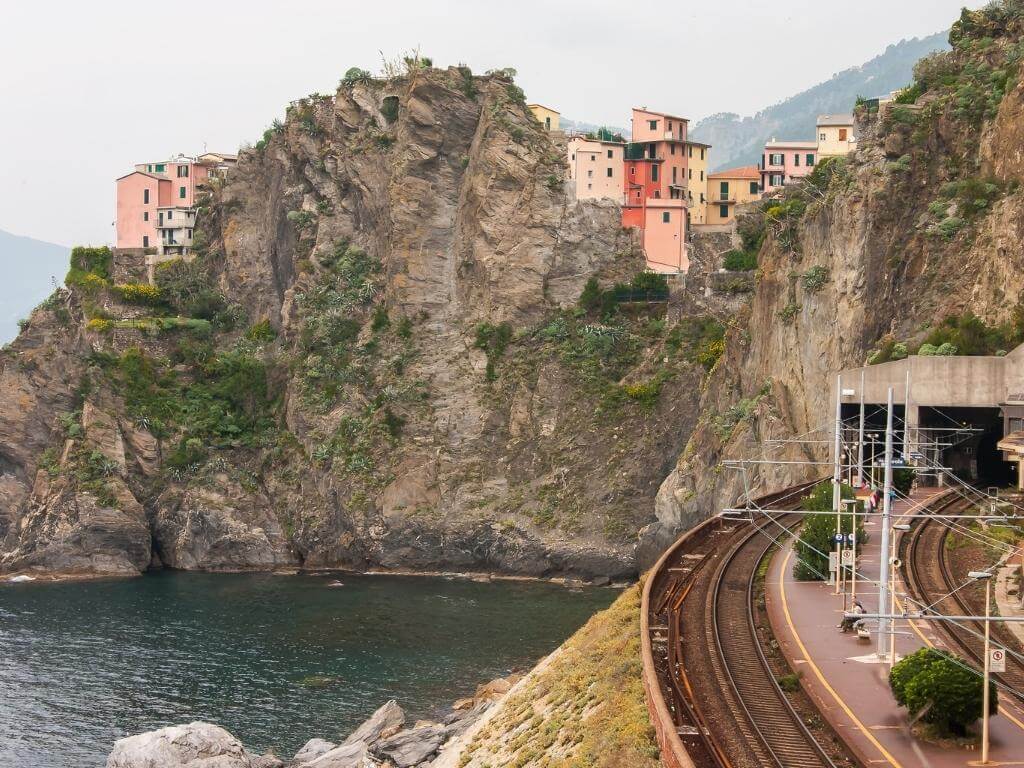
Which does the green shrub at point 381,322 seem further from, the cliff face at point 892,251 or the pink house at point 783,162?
the pink house at point 783,162

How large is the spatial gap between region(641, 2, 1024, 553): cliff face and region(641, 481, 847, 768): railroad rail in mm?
26820

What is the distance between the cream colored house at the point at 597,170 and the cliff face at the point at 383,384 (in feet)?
8.01

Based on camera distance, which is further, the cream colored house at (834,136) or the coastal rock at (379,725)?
the cream colored house at (834,136)

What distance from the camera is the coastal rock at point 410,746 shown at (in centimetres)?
5222

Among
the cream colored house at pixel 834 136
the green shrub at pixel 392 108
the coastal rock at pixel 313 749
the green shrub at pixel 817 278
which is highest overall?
the green shrub at pixel 392 108

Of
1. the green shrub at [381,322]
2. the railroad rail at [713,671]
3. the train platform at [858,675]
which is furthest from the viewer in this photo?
the green shrub at [381,322]

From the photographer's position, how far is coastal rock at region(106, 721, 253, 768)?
54.4 metres

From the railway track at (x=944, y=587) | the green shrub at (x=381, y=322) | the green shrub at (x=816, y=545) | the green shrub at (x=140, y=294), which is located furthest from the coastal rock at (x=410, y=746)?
the green shrub at (x=140, y=294)

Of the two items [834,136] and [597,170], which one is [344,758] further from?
[834,136]

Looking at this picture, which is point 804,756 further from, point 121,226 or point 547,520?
point 121,226

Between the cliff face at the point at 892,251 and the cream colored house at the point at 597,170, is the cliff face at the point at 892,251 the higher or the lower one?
the lower one

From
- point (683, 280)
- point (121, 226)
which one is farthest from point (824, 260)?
point (121, 226)

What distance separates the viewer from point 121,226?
419 ft

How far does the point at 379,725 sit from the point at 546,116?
74077 millimetres
